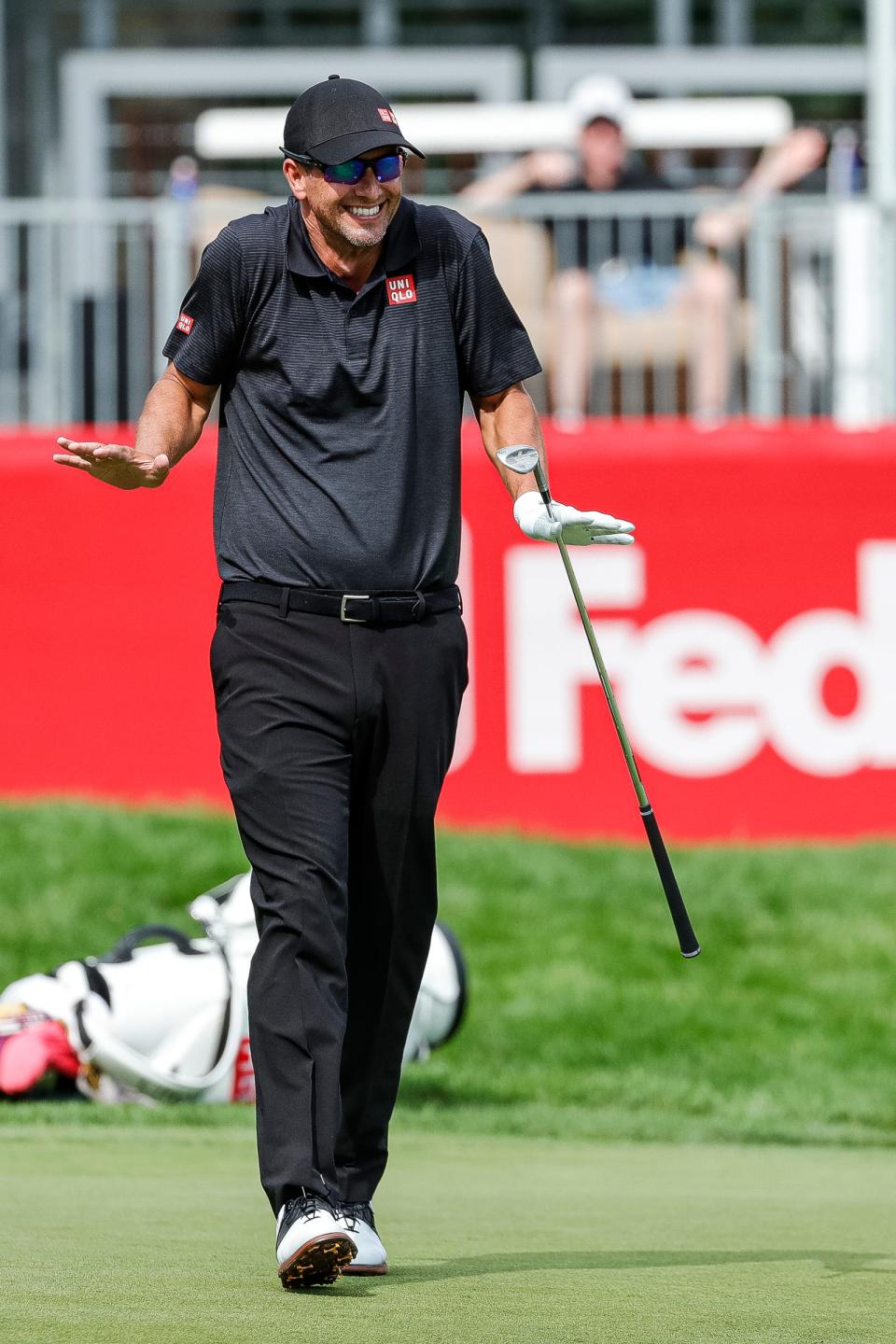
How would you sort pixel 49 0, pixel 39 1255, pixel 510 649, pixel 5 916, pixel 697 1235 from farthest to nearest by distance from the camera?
1. pixel 49 0
2. pixel 510 649
3. pixel 5 916
4. pixel 697 1235
5. pixel 39 1255

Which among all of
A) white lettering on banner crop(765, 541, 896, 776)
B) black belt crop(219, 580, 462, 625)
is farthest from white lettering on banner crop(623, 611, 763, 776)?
black belt crop(219, 580, 462, 625)

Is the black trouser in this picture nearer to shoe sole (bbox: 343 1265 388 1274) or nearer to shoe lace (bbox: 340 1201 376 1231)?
shoe lace (bbox: 340 1201 376 1231)

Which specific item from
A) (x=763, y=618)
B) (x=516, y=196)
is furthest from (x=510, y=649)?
(x=516, y=196)

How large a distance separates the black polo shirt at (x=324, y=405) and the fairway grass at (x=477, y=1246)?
1.32 m

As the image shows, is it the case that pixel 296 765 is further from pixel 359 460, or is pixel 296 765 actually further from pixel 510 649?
pixel 510 649

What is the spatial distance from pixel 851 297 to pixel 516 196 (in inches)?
61.9

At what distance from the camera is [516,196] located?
11.6 metres

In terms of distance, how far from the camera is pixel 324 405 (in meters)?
4.93

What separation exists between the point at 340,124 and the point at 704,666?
256 inches

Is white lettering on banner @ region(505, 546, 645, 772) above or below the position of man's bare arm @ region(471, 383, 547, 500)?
below

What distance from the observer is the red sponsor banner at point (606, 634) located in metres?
11.2

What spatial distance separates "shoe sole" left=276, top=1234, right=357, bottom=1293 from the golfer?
0.67ft

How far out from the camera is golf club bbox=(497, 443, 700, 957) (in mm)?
4875

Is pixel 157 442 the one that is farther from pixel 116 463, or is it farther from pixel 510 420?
pixel 510 420
